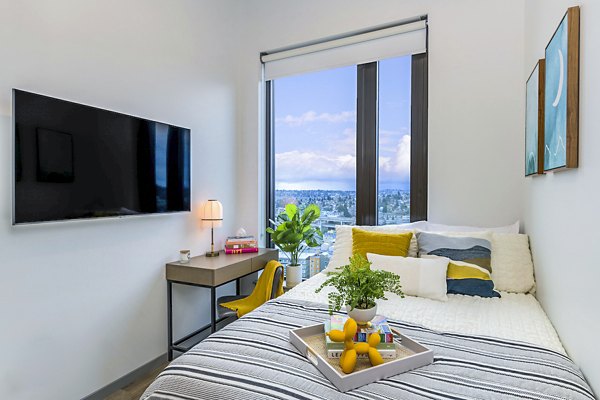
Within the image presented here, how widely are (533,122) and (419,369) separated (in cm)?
157

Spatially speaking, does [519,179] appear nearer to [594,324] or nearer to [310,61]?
[594,324]

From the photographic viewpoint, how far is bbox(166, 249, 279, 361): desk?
8.18 feet

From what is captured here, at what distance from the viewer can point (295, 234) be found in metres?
3.05

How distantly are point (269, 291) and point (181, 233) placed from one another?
2.82 feet

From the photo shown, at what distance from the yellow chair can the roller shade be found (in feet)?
6.08

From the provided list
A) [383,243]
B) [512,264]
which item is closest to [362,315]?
[383,243]

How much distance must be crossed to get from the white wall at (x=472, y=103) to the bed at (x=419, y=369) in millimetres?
1105

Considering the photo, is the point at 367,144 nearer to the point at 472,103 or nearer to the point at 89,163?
the point at 472,103

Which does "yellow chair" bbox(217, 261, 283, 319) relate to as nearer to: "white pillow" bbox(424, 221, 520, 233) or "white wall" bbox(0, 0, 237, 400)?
"white wall" bbox(0, 0, 237, 400)

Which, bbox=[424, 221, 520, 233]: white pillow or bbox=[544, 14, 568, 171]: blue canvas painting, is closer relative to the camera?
bbox=[544, 14, 568, 171]: blue canvas painting

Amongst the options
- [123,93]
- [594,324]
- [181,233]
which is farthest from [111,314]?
[594,324]

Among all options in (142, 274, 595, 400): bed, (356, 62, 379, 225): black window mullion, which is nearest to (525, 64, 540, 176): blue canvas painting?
(142, 274, 595, 400): bed

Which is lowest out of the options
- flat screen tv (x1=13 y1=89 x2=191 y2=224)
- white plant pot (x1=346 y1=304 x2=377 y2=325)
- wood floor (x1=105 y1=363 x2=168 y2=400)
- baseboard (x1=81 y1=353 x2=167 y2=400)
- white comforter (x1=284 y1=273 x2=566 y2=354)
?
wood floor (x1=105 y1=363 x2=168 y2=400)

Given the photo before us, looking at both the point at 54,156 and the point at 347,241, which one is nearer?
the point at 54,156
